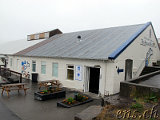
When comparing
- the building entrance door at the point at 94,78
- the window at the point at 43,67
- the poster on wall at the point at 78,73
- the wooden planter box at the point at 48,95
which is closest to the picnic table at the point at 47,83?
the poster on wall at the point at 78,73

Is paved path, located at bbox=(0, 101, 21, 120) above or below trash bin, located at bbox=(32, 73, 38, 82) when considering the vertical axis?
below

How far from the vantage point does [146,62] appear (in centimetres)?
1521

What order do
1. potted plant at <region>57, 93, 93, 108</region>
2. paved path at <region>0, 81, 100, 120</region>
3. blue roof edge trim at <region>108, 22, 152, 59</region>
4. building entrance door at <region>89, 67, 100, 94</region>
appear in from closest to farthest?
paved path at <region>0, 81, 100, 120</region>
potted plant at <region>57, 93, 93, 108</region>
blue roof edge trim at <region>108, 22, 152, 59</region>
building entrance door at <region>89, 67, 100, 94</region>

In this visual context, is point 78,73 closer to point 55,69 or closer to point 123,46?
point 55,69

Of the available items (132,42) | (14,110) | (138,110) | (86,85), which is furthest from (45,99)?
(132,42)

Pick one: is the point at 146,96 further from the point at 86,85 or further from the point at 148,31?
the point at 148,31

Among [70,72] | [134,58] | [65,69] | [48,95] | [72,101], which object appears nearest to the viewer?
[72,101]

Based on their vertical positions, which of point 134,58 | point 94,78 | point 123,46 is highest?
point 123,46

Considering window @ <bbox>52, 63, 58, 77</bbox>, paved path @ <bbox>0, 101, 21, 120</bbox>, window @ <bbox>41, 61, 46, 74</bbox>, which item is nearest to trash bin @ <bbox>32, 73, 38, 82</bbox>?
window @ <bbox>41, 61, 46, 74</bbox>

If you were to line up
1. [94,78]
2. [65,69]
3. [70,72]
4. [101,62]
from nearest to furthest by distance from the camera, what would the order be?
[101,62], [70,72], [65,69], [94,78]

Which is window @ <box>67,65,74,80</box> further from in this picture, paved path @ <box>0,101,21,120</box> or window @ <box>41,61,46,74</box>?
paved path @ <box>0,101,21,120</box>

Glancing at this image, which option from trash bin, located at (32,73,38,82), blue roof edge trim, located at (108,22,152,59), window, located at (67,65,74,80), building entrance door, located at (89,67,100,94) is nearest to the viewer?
blue roof edge trim, located at (108,22,152,59)

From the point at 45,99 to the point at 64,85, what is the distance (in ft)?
12.0

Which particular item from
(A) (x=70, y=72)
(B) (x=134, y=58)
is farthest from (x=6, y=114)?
(B) (x=134, y=58)
